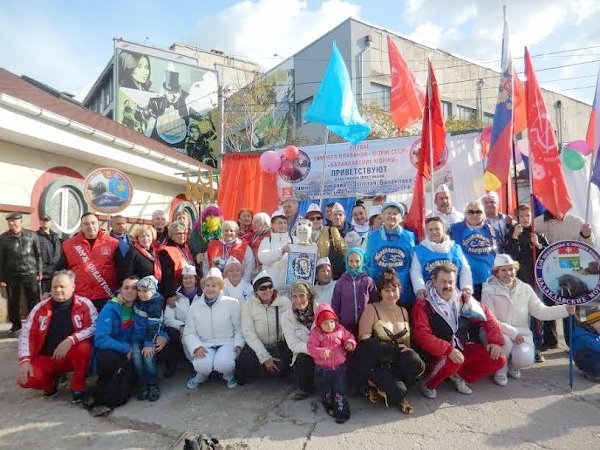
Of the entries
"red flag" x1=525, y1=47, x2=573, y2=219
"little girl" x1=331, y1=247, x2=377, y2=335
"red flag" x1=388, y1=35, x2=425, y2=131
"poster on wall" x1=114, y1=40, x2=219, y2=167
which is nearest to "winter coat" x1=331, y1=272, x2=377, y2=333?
"little girl" x1=331, y1=247, x2=377, y2=335

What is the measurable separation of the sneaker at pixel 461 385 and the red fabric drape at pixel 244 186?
550cm

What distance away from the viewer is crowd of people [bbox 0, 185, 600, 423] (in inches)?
149

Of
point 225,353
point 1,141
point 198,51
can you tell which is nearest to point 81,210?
point 1,141

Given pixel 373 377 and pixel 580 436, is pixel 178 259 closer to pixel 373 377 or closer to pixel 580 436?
pixel 373 377

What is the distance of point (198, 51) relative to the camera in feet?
114

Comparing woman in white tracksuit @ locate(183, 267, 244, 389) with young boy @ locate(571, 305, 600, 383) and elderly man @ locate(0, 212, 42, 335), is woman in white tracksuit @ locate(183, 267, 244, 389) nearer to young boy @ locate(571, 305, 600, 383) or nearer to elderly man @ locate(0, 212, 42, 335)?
young boy @ locate(571, 305, 600, 383)

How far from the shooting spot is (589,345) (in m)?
4.14

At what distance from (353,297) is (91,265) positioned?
2.88m

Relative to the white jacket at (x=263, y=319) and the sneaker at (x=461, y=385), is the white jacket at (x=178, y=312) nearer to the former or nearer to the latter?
the white jacket at (x=263, y=319)

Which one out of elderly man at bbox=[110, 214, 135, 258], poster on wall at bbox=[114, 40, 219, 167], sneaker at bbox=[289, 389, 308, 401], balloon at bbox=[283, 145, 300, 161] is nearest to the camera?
sneaker at bbox=[289, 389, 308, 401]

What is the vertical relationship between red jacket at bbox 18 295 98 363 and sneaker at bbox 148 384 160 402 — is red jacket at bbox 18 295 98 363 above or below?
above

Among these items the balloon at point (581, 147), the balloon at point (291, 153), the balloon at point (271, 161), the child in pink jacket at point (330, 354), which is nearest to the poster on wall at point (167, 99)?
the balloon at point (271, 161)

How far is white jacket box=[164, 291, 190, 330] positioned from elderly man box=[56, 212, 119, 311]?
0.73 m

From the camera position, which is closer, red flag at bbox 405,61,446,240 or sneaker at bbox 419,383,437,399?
sneaker at bbox 419,383,437,399
